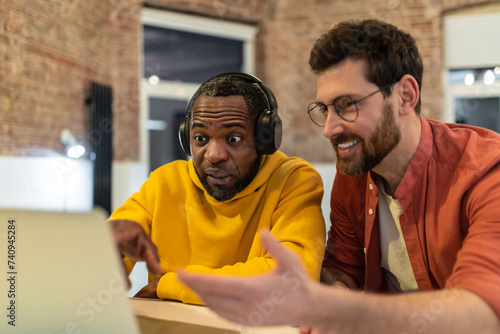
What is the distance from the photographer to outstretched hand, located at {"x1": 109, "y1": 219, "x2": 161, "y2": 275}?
3.10 ft

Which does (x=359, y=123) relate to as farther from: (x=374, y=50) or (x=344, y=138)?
(x=374, y=50)

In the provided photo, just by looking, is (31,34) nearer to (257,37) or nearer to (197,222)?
(257,37)

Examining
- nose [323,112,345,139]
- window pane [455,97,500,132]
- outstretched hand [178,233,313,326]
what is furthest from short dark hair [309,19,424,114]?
window pane [455,97,500,132]

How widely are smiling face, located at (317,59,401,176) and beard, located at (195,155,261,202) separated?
0.25 m

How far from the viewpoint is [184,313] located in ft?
3.57

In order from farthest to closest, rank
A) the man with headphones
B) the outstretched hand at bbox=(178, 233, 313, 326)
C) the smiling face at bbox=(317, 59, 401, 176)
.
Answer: the man with headphones → the smiling face at bbox=(317, 59, 401, 176) → the outstretched hand at bbox=(178, 233, 313, 326)

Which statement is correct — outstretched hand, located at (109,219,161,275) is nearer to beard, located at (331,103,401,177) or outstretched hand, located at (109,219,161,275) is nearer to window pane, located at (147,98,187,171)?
beard, located at (331,103,401,177)

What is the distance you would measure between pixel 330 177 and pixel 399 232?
273 centimetres

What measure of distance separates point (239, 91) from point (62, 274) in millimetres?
776

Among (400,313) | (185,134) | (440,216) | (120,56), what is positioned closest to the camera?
(400,313)

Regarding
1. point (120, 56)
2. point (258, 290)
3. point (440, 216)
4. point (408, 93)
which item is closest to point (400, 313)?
point (258, 290)

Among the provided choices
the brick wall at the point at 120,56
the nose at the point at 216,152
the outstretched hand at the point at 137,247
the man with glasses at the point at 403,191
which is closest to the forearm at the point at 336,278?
the man with glasses at the point at 403,191

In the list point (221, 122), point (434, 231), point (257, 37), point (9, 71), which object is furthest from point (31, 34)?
point (434, 231)

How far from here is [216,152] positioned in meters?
1.25
